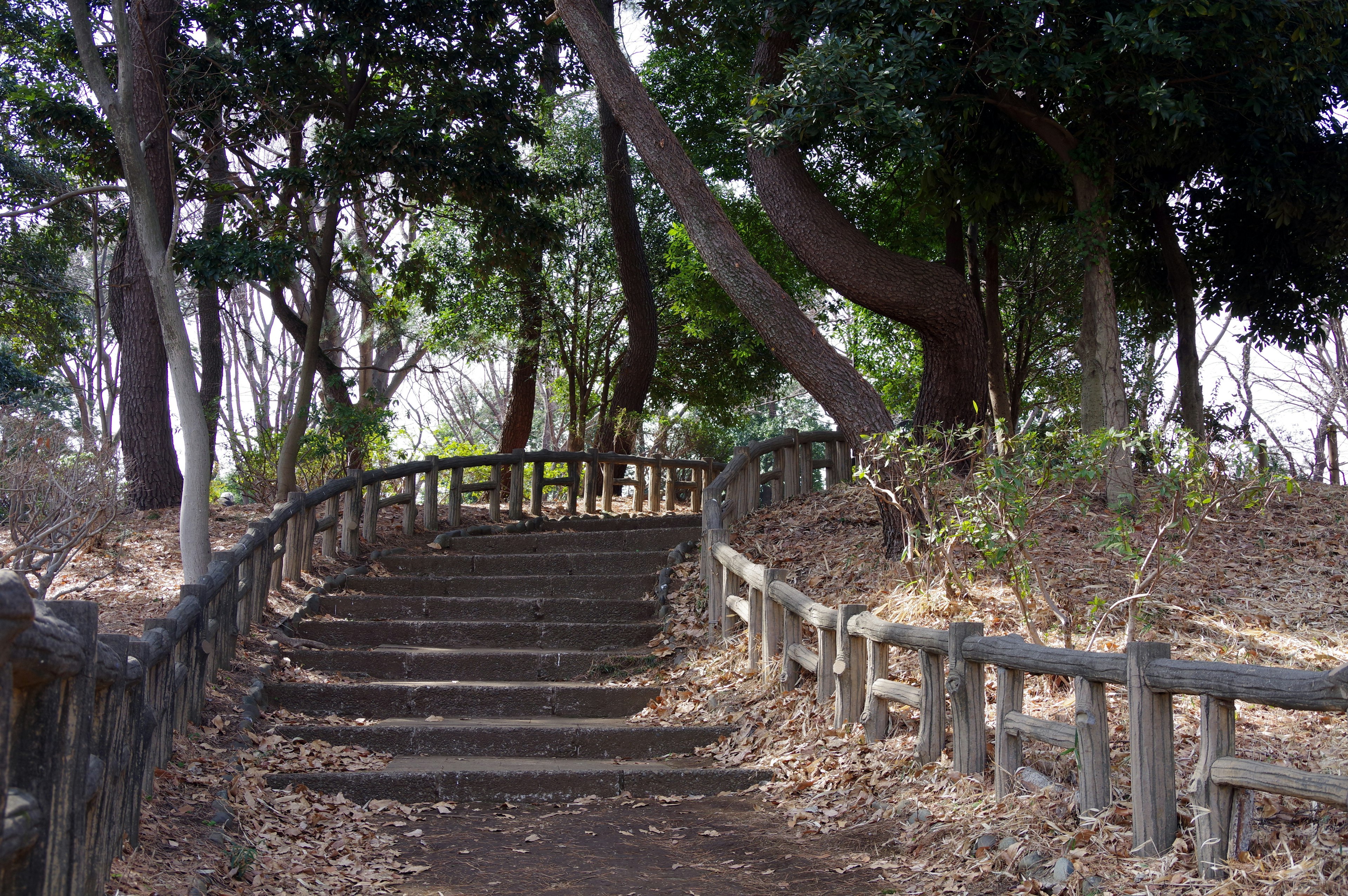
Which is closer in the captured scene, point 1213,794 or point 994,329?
point 1213,794

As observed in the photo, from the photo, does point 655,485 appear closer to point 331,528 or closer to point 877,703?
point 331,528

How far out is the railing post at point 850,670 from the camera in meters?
6.17

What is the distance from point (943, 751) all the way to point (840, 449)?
8365 mm

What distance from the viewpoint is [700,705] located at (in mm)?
7457

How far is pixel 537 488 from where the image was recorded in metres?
13.7

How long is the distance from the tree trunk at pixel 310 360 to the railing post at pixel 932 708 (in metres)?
8.24

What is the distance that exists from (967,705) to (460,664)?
427cm

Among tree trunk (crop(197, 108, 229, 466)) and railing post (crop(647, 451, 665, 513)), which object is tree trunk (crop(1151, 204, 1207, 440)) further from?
tree trunk (crop(197, 108, 229, 466))

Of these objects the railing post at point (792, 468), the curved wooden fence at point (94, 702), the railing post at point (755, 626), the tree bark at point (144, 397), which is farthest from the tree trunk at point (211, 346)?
the railing post at point (755, 626)

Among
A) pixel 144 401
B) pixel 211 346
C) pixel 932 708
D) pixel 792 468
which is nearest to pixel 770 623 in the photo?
pixel 932 708

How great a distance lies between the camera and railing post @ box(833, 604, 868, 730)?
6172 millimetres

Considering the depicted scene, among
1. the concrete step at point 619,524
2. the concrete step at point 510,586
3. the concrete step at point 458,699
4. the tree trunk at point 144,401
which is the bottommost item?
the concrete step at point 458,699

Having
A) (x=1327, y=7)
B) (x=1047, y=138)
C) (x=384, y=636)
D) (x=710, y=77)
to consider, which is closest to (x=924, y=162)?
(x=1047, y=138)

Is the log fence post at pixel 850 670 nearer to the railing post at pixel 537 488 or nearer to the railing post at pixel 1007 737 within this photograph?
the railing post at pixel 1007 737
